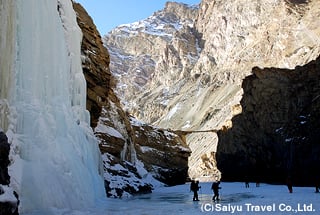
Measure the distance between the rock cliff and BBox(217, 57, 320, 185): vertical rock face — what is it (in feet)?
33.0

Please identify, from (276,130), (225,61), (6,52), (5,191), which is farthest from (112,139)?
(225,61)

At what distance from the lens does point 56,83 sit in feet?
59.0

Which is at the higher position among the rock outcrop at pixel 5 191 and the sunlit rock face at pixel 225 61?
the sunlit rock face at pixel 225 61

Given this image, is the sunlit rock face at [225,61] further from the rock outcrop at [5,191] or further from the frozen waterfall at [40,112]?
the rock outcrop at [5,191]

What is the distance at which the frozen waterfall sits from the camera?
1345 centimetres

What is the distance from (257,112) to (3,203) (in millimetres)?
47795

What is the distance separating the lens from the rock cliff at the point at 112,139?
100 ft

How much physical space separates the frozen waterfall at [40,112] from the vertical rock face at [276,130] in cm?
2694

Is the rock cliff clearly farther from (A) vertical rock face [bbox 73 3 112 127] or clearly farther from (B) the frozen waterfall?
(B) the frozen waterfall


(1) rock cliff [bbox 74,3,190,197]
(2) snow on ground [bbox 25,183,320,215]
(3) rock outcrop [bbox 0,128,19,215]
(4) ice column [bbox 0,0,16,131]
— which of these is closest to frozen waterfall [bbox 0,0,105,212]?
(4) ice column [bbox 0,0,16,131]

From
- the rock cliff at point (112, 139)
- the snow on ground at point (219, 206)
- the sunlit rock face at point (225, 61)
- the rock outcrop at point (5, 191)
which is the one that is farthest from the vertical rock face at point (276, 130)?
the rock outcrop at point (5, 191)

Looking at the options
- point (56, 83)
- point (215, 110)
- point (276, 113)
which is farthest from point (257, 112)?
point (215, 110)

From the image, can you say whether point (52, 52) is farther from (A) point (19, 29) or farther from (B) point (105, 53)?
(B) point (105, 53)

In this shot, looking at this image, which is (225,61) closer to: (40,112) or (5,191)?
(40,112)
